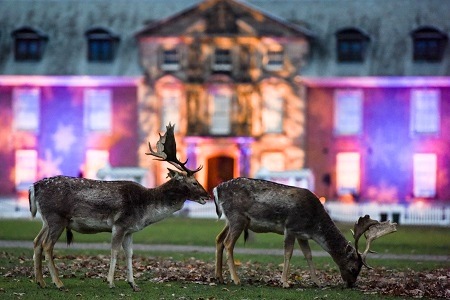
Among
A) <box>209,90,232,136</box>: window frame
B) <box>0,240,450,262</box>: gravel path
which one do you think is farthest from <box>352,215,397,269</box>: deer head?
<box>209,90,232,136</box>: window frame

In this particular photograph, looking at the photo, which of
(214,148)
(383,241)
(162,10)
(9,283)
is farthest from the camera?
(162,10)

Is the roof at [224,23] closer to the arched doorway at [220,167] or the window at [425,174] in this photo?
the arched doorway at [220,167]

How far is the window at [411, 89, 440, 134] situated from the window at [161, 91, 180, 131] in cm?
1229

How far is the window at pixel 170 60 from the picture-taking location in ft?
197

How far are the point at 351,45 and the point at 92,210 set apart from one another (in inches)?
1683

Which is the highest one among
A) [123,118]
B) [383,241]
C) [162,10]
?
[162,10]

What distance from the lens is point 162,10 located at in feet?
215

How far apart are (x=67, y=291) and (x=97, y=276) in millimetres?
3068

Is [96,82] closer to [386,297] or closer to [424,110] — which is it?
[424,110]

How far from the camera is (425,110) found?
60125 mm

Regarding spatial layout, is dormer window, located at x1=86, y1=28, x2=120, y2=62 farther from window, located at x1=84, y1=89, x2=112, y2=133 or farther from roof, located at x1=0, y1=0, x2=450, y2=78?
window, located at x1=84, y1=89, x2=112, y2=133

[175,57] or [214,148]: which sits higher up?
[175,57]

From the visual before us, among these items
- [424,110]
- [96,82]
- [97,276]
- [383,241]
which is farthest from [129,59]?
[97,276]

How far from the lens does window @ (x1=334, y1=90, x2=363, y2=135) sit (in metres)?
60.4
